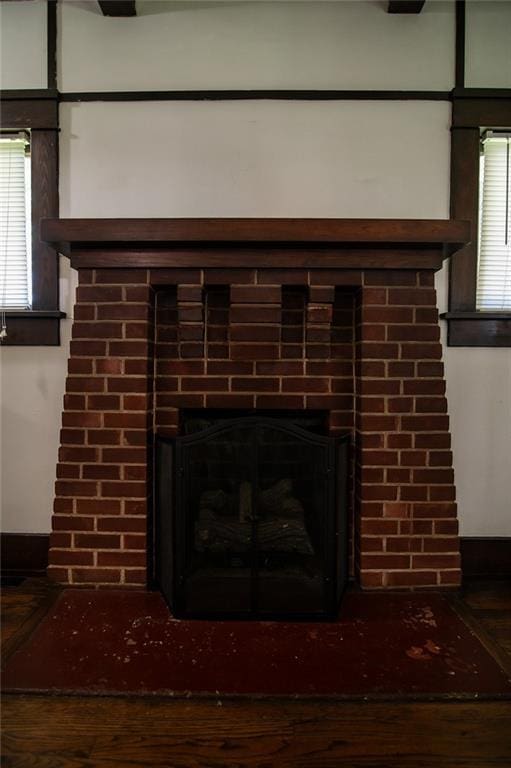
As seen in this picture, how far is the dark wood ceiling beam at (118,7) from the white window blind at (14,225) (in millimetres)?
692

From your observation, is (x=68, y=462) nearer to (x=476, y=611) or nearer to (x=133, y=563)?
(x=133, y=563)

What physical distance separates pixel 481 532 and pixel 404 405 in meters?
0.82

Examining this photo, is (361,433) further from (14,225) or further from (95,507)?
(14,225)

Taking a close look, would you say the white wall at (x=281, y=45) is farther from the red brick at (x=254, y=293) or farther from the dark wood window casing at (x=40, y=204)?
the red brick at (x=254, y=293)

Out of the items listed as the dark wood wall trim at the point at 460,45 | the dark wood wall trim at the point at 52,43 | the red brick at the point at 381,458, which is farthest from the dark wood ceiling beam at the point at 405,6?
the red brick at the point at 381,458

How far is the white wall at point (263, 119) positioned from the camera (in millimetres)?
1993

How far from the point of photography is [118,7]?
76.9 inches

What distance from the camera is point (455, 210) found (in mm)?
1988

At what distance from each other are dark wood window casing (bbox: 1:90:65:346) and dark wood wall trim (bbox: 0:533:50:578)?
0.91 metres

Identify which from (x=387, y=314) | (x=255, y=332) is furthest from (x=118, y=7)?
(x=387, y=314)

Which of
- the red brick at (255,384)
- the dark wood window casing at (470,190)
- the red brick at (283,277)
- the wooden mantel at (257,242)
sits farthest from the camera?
the dark wood window casing at (470,190)

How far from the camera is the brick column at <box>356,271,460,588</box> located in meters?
1.74

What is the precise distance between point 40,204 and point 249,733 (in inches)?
86.2

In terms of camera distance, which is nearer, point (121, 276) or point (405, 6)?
point (121, 276)
